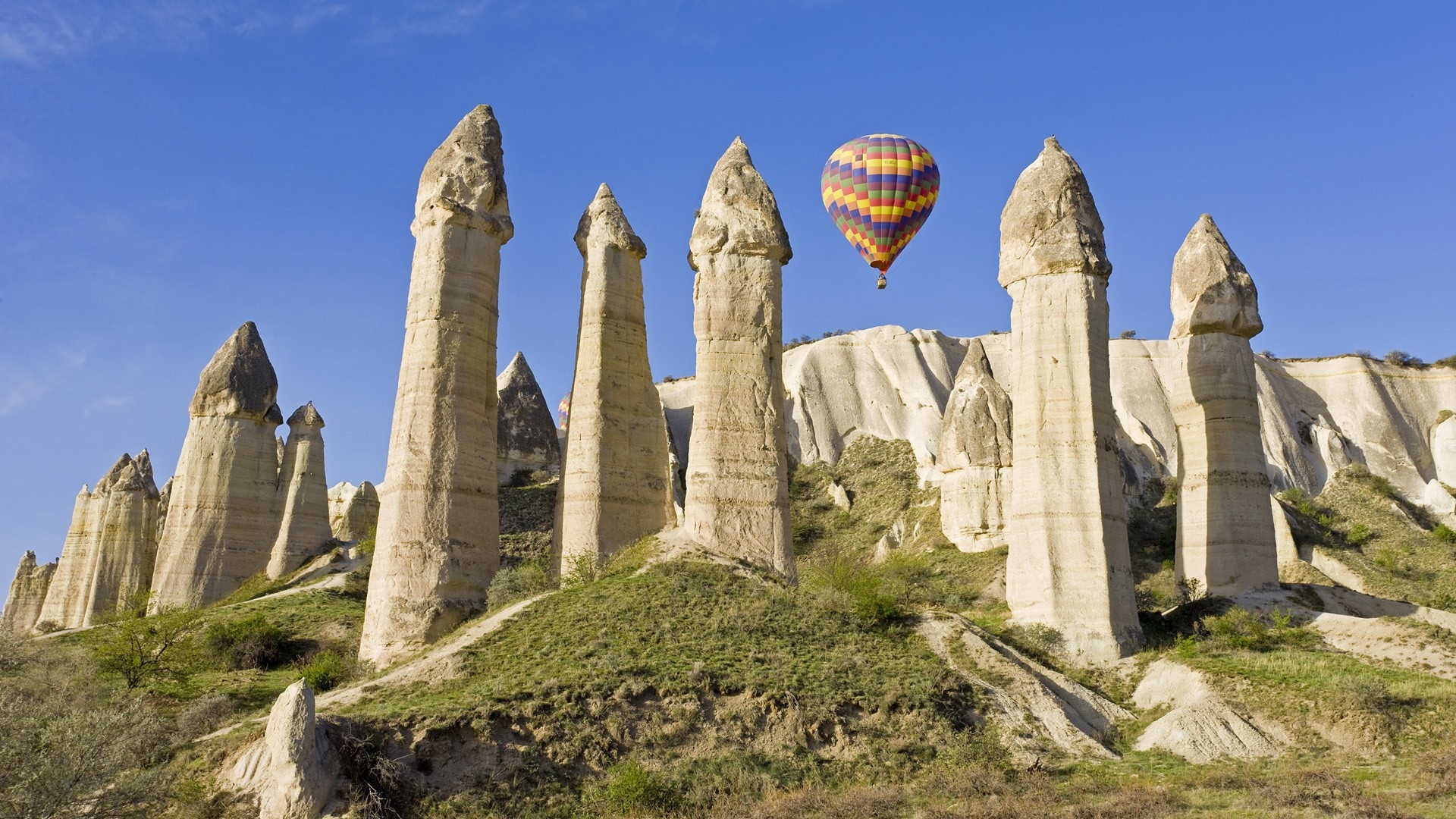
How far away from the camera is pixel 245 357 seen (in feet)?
101

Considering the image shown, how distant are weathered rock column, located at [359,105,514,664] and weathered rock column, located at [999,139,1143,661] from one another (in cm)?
885

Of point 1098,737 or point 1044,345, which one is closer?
point 1098,737

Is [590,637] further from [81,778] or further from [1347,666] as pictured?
[1347,666]

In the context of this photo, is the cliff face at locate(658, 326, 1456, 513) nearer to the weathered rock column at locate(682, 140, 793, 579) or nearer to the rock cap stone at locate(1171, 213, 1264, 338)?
the rock cap stone at locate(1171, 213, 1264, 338)

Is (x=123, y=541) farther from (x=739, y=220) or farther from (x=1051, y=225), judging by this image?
(x=1051, y=225)

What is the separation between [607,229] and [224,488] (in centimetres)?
1147

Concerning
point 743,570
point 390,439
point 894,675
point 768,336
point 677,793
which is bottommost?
point 677,793

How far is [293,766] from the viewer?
42.5ft

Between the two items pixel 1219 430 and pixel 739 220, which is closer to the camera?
pixel 739 220

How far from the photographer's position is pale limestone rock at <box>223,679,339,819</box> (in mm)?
12852

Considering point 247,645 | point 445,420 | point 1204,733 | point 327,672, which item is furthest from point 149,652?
point 1204,733

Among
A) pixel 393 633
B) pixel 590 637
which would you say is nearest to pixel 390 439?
pixel 393 633

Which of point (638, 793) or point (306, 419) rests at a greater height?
point (306, 419)

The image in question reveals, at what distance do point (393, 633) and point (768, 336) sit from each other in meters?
7.71
